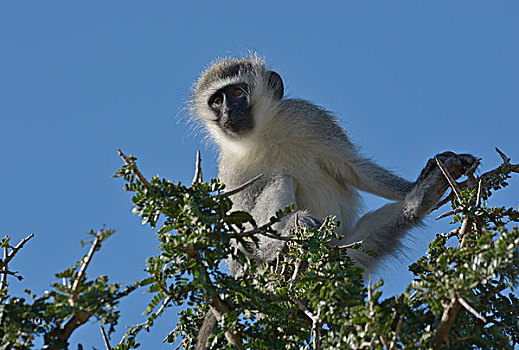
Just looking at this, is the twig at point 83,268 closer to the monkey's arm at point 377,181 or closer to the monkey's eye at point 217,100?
the monkey's arm at point 377,181

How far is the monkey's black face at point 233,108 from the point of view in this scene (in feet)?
19.9

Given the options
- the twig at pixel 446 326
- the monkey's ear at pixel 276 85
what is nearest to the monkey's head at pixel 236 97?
the monkey's ear at pixel 276 85

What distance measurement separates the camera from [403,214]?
17.1 feet

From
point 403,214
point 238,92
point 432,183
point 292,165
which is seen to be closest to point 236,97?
point 238,92

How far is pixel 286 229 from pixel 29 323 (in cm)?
283

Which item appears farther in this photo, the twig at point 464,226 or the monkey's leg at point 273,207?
the monkey's leg at point 273,207

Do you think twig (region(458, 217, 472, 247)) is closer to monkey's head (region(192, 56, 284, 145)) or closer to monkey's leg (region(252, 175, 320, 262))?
monkey's leg (region(252, 175, 320, 262))

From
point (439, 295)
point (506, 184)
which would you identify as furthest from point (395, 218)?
point (439, 295)

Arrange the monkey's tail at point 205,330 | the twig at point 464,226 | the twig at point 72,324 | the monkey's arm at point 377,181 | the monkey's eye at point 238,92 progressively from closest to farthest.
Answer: the twig at point 72,324 → the monkey's tail at point 205,330 → the twig at point 464,226 → the monkey's arm at point 377,181 → the monkey's eye at point 238,92

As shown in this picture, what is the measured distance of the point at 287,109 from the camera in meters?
6.19

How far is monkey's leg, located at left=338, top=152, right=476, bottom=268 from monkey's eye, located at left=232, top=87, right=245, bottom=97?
1582 millimetres

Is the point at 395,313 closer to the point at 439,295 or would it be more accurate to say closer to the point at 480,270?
the point at 439,295

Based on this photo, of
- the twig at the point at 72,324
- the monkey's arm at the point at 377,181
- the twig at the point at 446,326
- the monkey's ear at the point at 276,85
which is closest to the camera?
the twig at the point at 446,326

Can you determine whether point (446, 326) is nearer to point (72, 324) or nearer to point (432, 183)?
point (72, 324)
